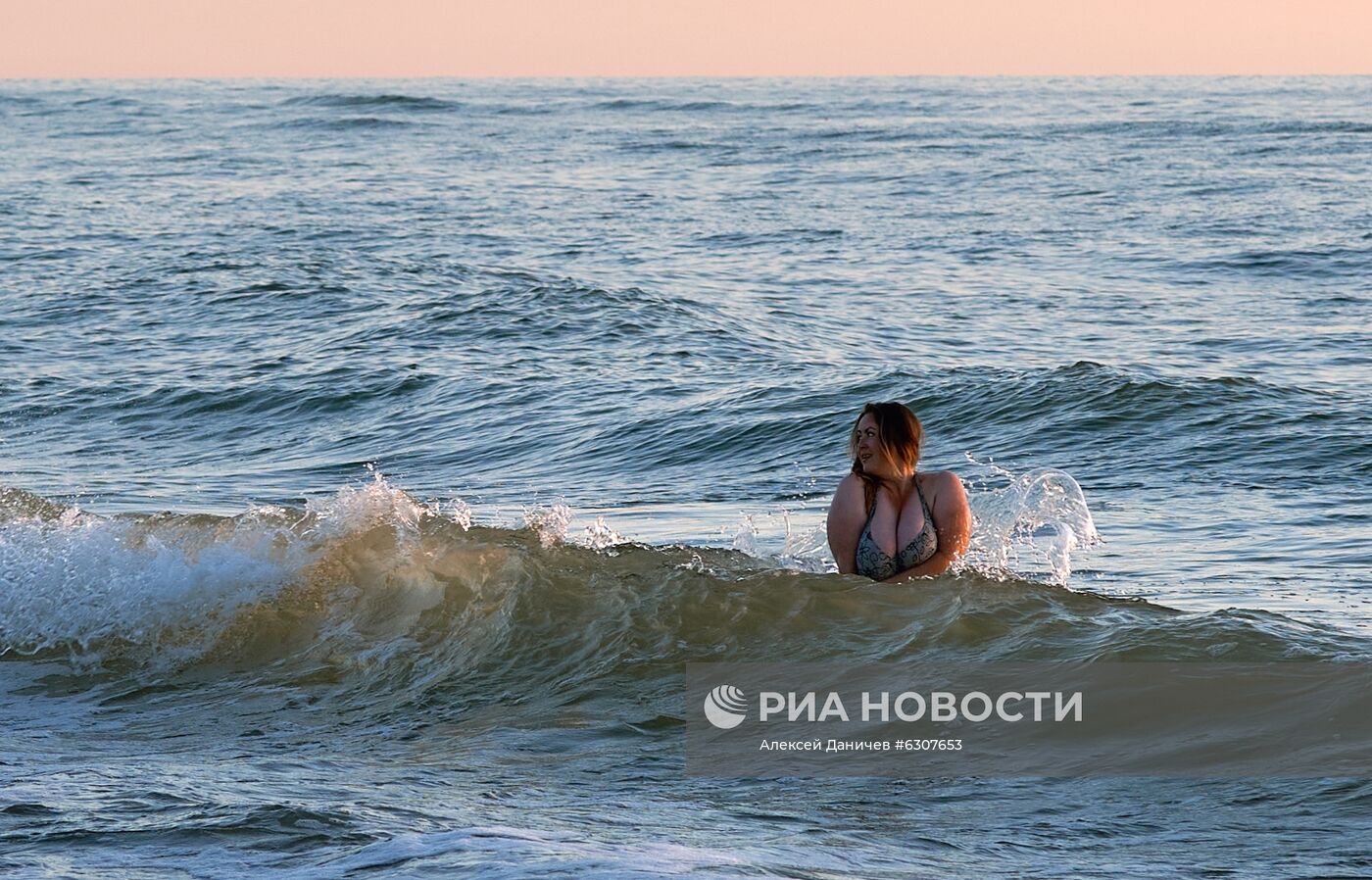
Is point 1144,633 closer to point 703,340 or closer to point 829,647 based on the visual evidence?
point 829,647

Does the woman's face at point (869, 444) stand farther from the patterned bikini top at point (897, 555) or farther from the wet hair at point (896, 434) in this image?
the patterned bikini top at point (897, 555)

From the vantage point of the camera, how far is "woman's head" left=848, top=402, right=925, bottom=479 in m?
7.64

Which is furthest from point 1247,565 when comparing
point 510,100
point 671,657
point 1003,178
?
point 510,100

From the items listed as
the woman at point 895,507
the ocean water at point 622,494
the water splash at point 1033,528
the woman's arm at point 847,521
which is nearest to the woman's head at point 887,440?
the woman at point 895,507

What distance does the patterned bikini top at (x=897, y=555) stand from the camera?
782 cm

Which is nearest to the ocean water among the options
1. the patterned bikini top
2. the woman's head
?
the patterned bikini top

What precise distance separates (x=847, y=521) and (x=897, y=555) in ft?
0.90

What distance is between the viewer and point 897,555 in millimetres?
7906

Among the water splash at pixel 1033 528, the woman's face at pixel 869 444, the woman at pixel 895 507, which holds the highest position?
the woman's face at pixel 869 444

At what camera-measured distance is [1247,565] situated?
927cm

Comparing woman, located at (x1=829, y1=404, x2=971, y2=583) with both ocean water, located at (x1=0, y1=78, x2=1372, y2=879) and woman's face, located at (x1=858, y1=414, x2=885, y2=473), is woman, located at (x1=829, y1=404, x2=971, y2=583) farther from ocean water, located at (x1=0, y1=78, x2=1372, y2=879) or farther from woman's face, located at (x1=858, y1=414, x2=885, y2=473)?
ocean water, located at (x1=0, y1=78, x2=1372, y2=879)

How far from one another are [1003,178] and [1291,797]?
27423 millimetres

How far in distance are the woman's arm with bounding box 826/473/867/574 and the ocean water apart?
0.56ft

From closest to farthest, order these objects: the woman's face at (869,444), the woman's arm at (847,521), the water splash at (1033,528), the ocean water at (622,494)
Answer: the ocean water at (622,494) < the woman's face at (869,444) < the woman's arm at (847,521) < the water splash at (1033,528)
